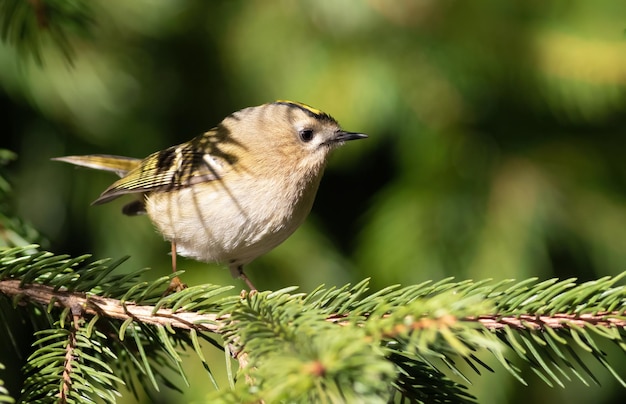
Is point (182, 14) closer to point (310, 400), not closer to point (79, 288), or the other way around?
point (79, 288)

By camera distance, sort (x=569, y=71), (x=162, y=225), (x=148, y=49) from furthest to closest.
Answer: (x=148, y=49), (x=569, y=71), (x=162, y=225)

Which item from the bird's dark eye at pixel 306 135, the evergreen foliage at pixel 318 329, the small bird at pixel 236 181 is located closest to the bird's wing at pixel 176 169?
the small bird at pixel 236 181

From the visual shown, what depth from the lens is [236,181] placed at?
78.8 inches

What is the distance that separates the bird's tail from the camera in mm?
2266

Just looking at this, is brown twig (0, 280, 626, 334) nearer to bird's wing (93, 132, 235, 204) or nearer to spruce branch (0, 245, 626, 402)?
spruce branch (0, 245, 626, 402)

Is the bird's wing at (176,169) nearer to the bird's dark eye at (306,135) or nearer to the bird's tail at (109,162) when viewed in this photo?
the bird's tail at (109,162)

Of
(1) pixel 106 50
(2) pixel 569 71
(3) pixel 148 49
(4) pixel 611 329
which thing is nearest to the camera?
(4) pixel 611 329

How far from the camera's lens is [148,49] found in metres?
2.62

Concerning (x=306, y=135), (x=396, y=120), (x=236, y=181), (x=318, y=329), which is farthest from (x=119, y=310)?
(x=396, y=120)

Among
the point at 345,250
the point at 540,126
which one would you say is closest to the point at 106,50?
the point at 345,250

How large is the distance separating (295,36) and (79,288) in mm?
1455

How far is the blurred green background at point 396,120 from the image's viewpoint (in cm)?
220

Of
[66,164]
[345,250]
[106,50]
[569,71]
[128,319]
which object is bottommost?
[345,250]

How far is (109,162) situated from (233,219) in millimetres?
648
